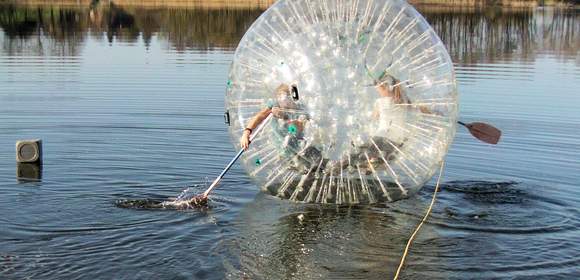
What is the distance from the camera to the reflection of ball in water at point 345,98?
9672 mm

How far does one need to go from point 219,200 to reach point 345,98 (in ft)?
8.02

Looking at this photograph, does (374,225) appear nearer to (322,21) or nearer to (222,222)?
(222,222)

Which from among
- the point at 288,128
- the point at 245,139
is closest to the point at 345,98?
the point at 288,128

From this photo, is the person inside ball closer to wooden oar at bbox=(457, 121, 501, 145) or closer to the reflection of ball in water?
the reflection of ball in water

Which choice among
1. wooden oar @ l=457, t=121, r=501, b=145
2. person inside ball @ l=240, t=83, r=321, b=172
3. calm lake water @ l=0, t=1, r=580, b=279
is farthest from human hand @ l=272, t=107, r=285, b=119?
wooden oar @ l=457, t=121, r=501, b=145

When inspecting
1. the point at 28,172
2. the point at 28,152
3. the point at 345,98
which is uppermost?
the point at 345,98

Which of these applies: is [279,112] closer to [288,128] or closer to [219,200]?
[288,128]

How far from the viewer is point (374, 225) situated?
1009 cm

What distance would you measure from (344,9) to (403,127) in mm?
1490

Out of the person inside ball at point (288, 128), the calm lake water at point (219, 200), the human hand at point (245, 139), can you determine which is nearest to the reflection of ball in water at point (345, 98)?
the person inside ball at point (288, 128)

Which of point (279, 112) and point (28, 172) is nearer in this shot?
point (279, 112)

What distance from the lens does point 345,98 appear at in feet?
31.5

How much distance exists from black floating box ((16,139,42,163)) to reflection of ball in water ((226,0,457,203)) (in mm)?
3772

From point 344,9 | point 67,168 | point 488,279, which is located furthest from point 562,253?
point 67,168
